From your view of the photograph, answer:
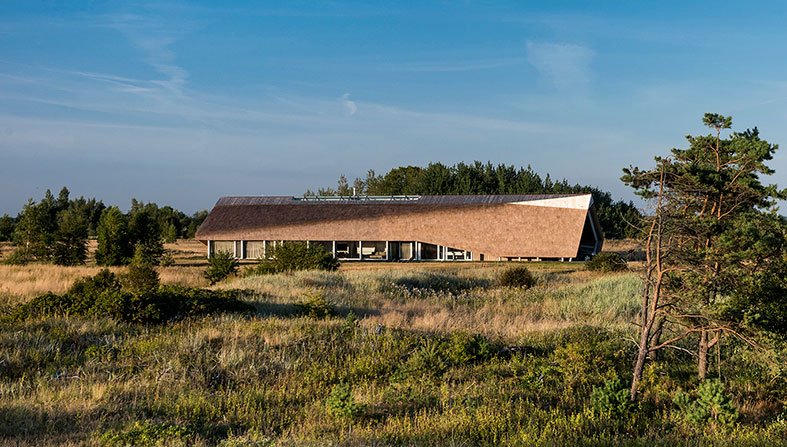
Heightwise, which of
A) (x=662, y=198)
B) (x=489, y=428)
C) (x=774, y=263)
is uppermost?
(x=662, y=198)

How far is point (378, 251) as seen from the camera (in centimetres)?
4522

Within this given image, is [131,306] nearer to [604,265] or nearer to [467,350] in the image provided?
[467,350]

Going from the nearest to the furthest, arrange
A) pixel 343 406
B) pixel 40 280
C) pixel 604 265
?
pixel 343 406, pixel 40 280, pixel 604 265

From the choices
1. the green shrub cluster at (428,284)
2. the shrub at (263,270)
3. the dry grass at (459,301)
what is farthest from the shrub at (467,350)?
the shrub at (263,270)

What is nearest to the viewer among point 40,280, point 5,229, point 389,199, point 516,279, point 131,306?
point 131,306

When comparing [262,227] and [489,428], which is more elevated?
[262,227]

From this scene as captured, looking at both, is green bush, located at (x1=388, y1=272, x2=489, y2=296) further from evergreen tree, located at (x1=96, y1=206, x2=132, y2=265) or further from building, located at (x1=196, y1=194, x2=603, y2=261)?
evergreen tree, located at (x1=96, y1=206, x2=132, y2=265)

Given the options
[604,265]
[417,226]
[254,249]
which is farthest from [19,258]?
[604,265]

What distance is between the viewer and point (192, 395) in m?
8.03

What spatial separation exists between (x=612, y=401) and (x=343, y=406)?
142 inches

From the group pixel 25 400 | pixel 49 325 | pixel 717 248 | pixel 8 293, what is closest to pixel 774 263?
pixel 717 248

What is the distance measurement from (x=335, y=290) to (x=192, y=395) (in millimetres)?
12073

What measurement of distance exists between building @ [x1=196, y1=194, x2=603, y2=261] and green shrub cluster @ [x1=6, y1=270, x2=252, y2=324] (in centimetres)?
2897

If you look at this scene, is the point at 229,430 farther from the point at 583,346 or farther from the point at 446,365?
the point at 583,346
